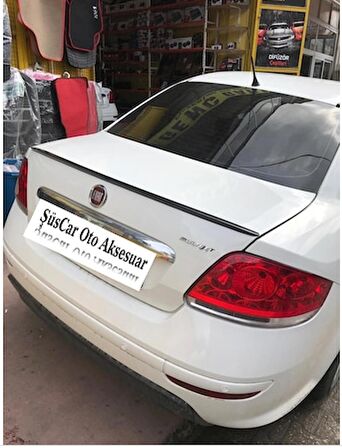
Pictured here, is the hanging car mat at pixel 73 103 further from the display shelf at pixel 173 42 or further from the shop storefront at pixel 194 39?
the display shelf at pixel 173 42

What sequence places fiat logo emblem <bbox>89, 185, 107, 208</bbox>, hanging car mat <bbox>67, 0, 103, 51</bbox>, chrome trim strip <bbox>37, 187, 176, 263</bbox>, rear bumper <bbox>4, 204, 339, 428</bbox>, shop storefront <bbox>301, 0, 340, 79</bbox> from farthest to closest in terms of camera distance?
1. shop storefront <bbox>301, 0, 340, 79</bbox>
2. hanging car mat <bbox>67, 0, 103, 51</bbox>
3. fiat logo emblem <bbox>89, 185, 107, 208</bbox>
4. chrome trim strip <bbox>37, 187, 176, 263</bbox>
5. rear bumper <bbox>4, 204, 339, 428</bbox>

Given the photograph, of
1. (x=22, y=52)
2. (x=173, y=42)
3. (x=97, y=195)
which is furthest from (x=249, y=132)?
(x=173, y=42)

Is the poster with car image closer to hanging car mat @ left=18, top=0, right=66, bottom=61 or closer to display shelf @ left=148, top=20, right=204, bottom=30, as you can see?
display shelf @ left=148, top=20, right=204, bottom=30

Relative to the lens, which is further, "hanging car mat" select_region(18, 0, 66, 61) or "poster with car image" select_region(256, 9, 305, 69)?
"poster with car image" select_region(256, 9, 305, 69)

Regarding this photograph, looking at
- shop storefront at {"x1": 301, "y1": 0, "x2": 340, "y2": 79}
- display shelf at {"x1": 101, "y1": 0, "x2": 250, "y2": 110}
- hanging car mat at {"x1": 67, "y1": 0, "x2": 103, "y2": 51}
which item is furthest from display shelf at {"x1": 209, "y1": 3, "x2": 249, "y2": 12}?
hanging car mat at {"x1": 67, "y1": 0, "x2": 103, "y2": 51}

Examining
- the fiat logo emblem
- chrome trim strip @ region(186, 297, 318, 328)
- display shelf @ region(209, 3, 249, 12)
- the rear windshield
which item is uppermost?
display shelf @ region(209, 3, 249, 12)

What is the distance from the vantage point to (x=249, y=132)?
1935mm

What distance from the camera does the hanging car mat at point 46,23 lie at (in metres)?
3.95

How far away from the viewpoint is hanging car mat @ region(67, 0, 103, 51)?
4.22 m

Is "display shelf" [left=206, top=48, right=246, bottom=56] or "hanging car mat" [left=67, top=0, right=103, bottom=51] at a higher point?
"hanging car mat" [left=67, top=0, right=103, bottom=51]

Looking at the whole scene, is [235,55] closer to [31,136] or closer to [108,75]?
[108,75]

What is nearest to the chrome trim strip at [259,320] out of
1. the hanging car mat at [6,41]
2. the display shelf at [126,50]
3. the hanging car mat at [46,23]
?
the hanging car mat at [6,41]

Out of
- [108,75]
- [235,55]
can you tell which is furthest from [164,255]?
[108,75]

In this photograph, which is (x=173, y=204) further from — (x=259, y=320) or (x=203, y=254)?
(x=259, y=320)
